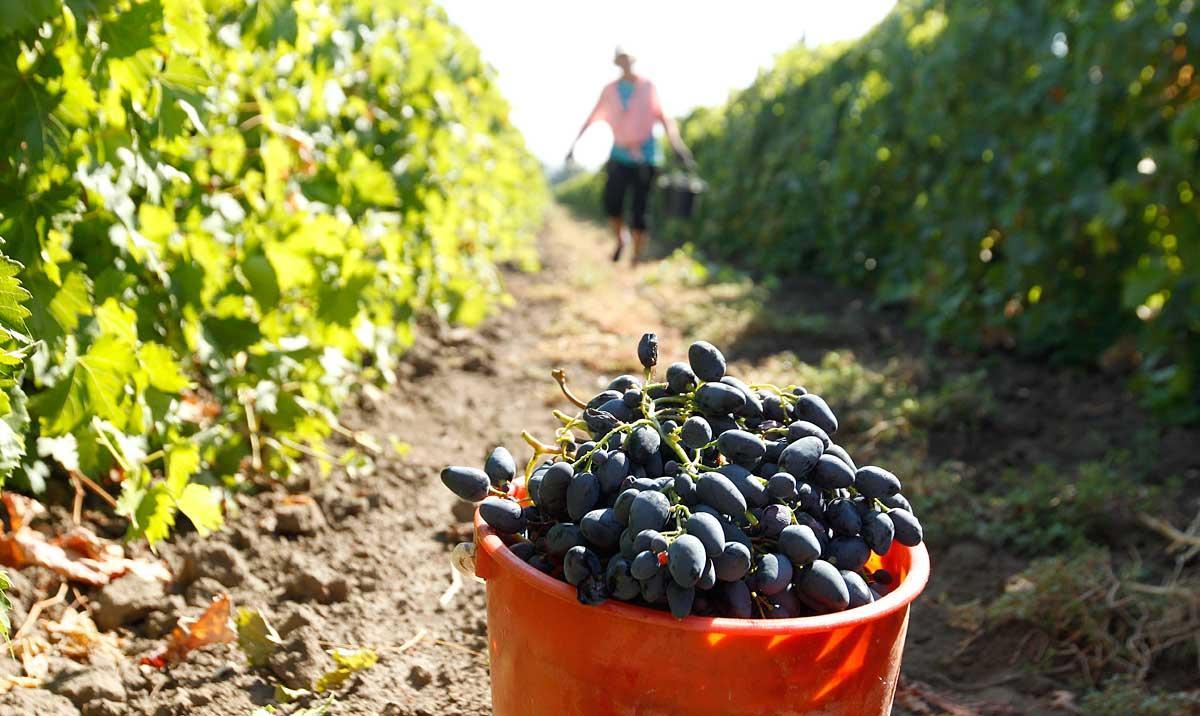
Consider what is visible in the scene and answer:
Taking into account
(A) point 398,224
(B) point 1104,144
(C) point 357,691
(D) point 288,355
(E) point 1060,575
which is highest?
(B) point 1104,144

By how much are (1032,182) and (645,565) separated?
20.1ft

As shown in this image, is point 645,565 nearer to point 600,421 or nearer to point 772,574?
point 772,574

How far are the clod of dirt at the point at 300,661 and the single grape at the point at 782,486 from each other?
1.28 meters

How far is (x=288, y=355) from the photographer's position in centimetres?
373

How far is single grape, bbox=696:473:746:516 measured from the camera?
1812 mm

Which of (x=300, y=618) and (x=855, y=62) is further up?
(x=855, y=62)

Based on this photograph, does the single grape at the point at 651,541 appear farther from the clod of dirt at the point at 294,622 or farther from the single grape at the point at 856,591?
the clod of dirt at the point at 294,622

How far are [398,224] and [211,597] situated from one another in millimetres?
2953

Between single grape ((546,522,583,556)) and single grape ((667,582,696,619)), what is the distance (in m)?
0.20

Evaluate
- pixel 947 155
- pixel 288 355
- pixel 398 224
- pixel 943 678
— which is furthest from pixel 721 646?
pixel 947 155

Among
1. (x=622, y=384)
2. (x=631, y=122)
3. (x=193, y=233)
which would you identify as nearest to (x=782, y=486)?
(x=622, y=384)

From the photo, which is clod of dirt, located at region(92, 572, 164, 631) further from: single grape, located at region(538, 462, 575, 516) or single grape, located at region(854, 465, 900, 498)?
single grape, located at region(854, 465, 900, 498)

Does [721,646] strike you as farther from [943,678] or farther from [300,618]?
[943,678]

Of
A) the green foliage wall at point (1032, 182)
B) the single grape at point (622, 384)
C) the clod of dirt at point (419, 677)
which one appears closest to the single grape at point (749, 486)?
the single grape at point (622, 384)
